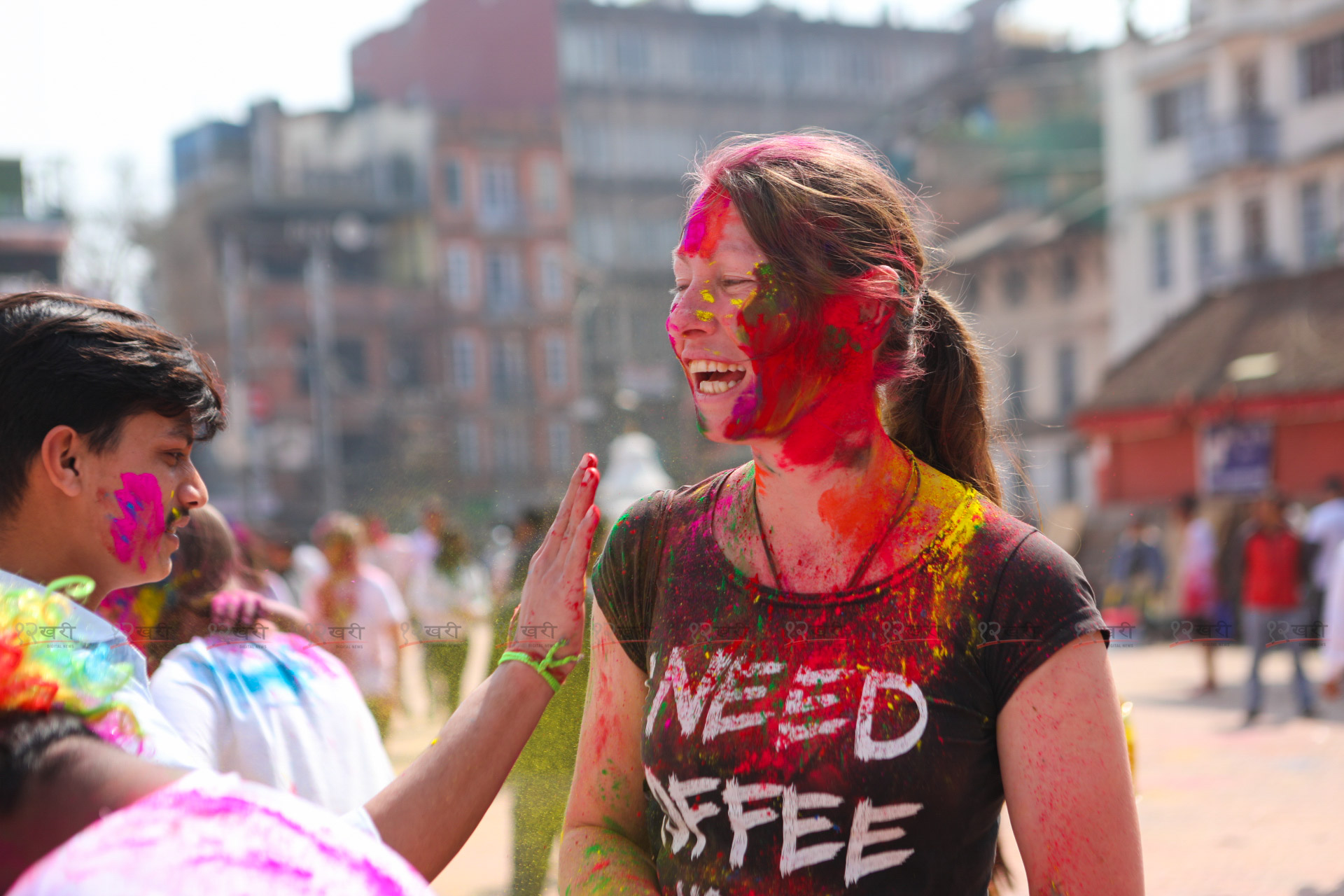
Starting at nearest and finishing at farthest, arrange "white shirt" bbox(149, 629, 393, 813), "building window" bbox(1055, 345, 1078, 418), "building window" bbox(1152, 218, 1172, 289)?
"white shirt" bbox(149, 629, 393, 813)
"building window" bbox(1152, 218, 1172, 289)
"building window" bbox(1055, 345, 1078, 418)

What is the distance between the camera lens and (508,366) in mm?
21531

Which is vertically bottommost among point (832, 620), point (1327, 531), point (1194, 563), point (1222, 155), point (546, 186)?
point (1327, 531)

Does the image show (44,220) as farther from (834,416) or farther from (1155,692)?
(834,416)

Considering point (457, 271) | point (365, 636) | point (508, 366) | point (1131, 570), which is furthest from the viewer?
point (457, 271)

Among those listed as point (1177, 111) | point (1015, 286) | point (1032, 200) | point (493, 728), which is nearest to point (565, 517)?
point (493, 728)

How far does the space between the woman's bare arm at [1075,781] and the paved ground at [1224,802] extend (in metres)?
1.31

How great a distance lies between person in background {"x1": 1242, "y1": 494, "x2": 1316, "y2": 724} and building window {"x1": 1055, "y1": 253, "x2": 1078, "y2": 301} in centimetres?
2384

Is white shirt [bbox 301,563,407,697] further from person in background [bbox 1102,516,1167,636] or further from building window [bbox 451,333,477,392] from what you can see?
building window [bbox 451,333,477,392]

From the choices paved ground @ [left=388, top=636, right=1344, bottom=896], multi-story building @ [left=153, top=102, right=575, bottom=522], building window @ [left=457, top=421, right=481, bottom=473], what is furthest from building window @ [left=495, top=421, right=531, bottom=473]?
multi-story building @ [left=153, top=102, right=575, bottom=522]

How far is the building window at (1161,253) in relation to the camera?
2778cm

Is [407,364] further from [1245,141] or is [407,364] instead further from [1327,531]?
[1327,531]

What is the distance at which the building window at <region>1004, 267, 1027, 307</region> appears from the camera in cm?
3338

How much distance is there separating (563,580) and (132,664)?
0.65 m

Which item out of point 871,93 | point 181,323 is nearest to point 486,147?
point 181,323
